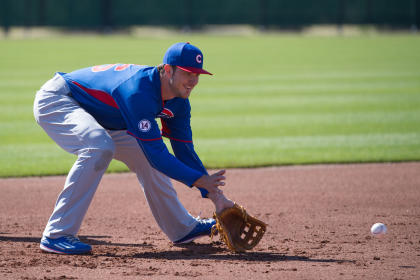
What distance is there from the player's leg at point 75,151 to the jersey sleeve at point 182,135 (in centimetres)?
49

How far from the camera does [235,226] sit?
14.7ft

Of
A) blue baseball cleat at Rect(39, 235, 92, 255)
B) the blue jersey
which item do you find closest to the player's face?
the blue jersey

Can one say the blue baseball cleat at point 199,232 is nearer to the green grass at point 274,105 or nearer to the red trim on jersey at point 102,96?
the red trim on jersey at point 102,96

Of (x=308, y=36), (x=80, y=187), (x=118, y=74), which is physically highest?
(x=118, y=74)

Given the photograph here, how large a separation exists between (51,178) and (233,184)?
82.1 inches

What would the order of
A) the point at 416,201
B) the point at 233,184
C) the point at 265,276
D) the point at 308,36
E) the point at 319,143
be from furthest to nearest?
the point at 308,36
the point at 319,143
the point at 233,184
the point at 416,201
the point at 265,276

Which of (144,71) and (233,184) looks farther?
(233,184)

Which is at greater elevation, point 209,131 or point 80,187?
point 80,187

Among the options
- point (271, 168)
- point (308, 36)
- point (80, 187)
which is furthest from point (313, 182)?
point (308, 36)

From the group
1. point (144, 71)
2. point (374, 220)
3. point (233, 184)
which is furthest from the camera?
point (233, 184)

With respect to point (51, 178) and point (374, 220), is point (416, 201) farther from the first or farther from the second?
point (51, 178)

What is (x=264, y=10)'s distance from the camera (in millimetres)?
34156

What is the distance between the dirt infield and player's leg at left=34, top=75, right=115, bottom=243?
0.97ft

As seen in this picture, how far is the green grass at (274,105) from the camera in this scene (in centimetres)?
833
